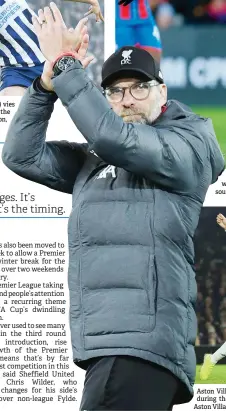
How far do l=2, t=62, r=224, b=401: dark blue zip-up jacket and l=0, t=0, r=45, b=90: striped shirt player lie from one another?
1.73 metres

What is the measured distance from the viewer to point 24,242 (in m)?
4.83

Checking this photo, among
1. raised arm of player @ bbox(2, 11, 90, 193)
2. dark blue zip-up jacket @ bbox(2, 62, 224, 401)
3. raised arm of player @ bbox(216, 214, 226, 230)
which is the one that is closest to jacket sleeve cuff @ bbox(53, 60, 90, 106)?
dark blue zip-up jacket @ bbox(2, 62, 224, 401)

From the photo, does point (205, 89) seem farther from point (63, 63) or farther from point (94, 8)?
point (63, 63)

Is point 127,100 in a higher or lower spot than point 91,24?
lower

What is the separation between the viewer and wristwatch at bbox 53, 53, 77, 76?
302 centimetres

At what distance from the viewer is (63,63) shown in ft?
9.94

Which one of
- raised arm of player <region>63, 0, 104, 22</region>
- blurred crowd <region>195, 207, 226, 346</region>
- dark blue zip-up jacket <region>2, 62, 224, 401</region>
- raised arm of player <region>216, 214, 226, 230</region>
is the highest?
raised arm of player <region>63, 0, 104, 22</region>

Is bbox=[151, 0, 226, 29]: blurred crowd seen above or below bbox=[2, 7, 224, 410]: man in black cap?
above

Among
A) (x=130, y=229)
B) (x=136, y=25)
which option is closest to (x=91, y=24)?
(x=136, y=25)

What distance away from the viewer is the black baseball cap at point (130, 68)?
3.21m

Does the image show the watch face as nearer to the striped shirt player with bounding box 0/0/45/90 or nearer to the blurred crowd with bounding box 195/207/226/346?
the striped shirt player with bounding box 0/0/45/90

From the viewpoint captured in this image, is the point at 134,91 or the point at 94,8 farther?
the point at 94,8

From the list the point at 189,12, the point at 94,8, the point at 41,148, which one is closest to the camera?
the point at 41,148

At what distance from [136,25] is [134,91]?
165cm
